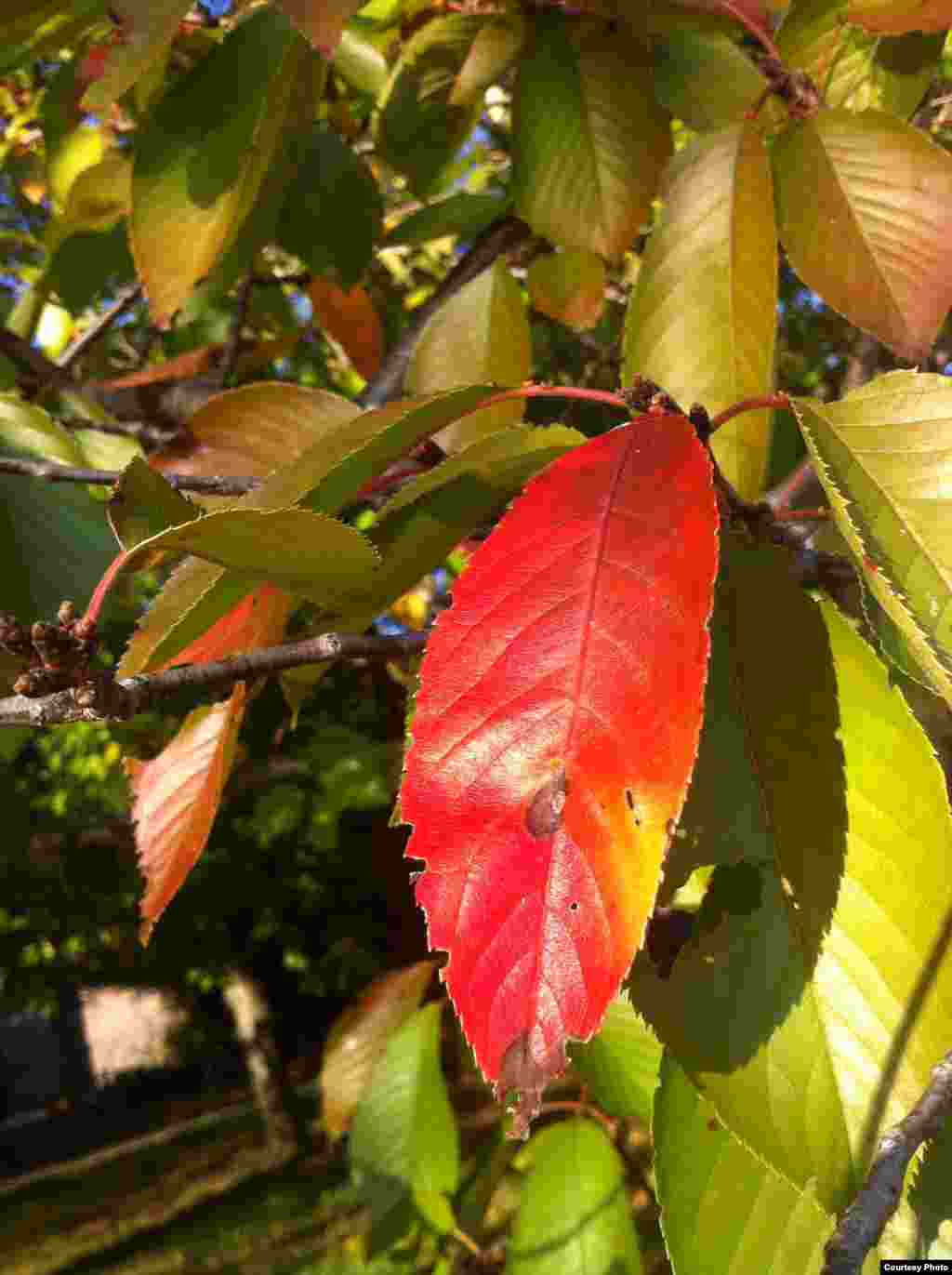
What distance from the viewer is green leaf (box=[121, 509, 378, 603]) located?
26.7 inches

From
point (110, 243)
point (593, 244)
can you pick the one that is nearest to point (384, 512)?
point (593, 244)

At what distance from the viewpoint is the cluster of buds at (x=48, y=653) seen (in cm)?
70

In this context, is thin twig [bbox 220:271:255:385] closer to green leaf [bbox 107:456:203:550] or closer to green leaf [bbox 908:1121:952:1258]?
green leaf [bbox 107:456:203:550]

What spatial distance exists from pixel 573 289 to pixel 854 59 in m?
0.57

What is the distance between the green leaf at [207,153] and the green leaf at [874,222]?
Answer: 0.54 metres

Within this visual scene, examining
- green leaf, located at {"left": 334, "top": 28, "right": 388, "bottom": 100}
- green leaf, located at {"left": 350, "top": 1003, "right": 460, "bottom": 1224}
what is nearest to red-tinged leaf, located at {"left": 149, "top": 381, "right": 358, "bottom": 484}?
green leaf, located at {"left": 334, "top": 28, "right": 388, "bottom": 100}

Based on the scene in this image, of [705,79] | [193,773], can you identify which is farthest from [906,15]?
[193,773]

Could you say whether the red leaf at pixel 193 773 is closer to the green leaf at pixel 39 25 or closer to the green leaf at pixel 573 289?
the green leaf at pixel 39 25

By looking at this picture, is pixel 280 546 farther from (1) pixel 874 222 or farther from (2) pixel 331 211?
(2) pixel 331 211

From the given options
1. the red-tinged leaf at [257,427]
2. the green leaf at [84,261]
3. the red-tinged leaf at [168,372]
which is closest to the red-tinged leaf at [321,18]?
the red-tinged leaf at [257,427]

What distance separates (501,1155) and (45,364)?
1.56 metres

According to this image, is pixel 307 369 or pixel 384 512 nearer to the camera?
pixel 384 512

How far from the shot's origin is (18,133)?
338 cm

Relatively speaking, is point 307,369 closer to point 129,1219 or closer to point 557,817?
point 557,817
